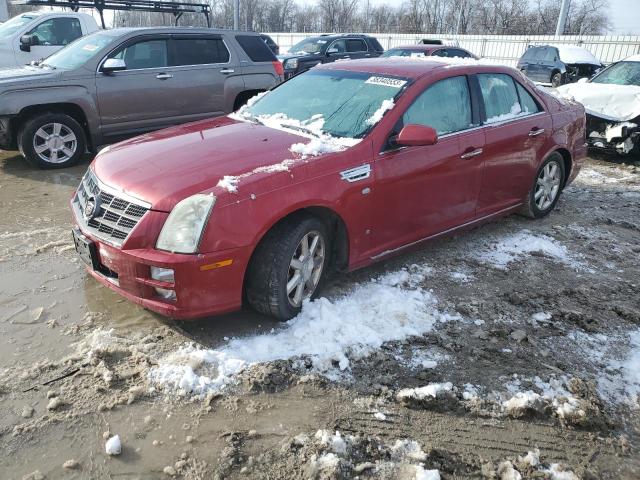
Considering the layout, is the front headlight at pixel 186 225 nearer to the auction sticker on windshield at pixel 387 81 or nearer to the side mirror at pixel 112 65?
the auction sticker on windshield at pixel 387 81

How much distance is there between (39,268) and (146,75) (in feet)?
13.1

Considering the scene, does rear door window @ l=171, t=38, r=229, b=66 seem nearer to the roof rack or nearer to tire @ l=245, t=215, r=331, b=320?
tire @ l=245, t=215, r=331, b=320

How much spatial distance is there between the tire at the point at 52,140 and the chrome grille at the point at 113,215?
12.5ft

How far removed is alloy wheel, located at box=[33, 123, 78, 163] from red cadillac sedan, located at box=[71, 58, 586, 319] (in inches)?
130

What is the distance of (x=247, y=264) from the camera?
3.29 metres

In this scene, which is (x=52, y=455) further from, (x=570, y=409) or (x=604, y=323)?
Result: (x=604, y=323)

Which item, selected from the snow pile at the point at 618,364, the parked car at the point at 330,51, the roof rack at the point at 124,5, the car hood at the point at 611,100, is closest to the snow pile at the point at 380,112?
the snow pile at the point at 618,364

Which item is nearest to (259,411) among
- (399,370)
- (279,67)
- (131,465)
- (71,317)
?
(131,465)

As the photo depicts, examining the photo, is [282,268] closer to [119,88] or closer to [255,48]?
[119,88]

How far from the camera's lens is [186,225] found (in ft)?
10.1

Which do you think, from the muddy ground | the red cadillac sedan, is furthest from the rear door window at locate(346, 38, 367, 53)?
the muddy ground

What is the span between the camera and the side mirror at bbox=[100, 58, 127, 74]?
696 cm

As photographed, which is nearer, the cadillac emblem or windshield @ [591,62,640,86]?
the cadillac emblem

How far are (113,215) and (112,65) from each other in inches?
174
